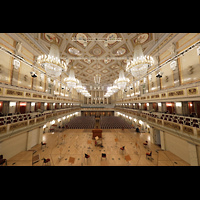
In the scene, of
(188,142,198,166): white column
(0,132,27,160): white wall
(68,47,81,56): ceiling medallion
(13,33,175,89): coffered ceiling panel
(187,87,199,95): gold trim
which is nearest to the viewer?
(188,142,198,166): white column

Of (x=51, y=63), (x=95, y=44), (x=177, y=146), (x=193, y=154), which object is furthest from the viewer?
(x=95, y=44)

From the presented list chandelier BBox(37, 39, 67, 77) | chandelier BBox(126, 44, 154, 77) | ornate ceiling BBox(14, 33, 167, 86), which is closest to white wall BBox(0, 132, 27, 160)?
chandelier BBox(37, 39, 67, 77)

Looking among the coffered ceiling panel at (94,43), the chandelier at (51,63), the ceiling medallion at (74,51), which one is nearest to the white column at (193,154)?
the coffered ceiling panel at (94,43)

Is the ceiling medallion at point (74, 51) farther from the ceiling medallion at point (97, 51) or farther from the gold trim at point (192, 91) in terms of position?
the gold trim at point (192, 91)

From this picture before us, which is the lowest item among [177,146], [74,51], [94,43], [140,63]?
[177,146]

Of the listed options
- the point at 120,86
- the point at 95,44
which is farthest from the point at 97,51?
the point at 120,86

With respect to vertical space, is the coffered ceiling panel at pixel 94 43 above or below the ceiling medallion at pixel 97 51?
below

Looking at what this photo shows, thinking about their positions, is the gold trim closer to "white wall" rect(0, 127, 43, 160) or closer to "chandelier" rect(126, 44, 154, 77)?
"chandelier" rect(126, 44, 154, 77)

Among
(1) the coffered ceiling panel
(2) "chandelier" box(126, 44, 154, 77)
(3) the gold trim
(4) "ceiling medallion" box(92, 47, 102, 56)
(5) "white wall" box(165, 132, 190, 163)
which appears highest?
(4) "ceiling medallion" box(92, 47, 102, 56)

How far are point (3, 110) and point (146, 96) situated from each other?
50.6 feet

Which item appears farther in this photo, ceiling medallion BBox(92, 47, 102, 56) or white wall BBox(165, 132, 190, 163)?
ceiling medallion BBox(92, 47, 102, 56)

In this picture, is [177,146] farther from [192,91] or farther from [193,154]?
[192,91]

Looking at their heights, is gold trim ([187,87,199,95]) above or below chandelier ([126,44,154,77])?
below

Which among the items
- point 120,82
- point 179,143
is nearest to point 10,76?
point 120,82
